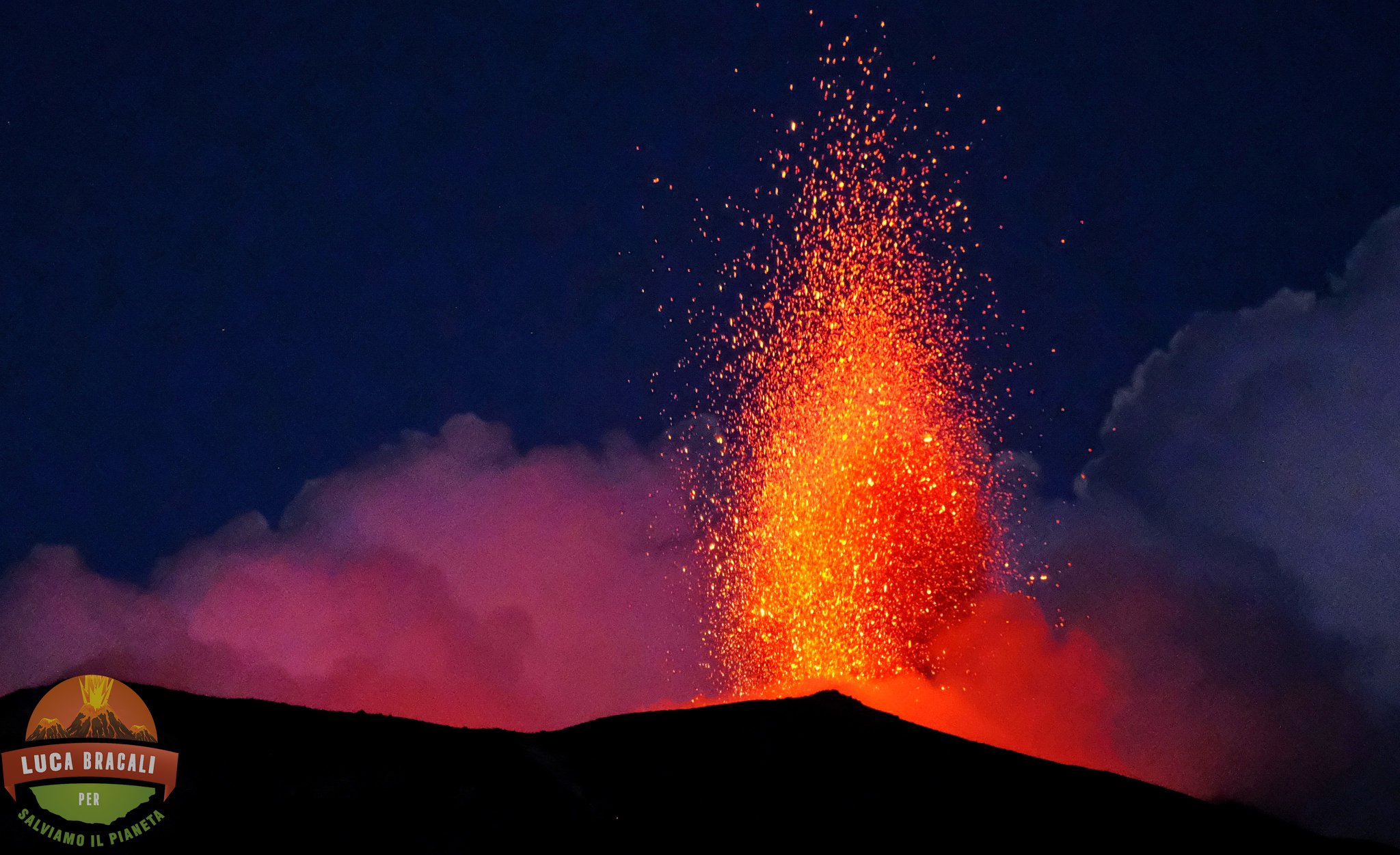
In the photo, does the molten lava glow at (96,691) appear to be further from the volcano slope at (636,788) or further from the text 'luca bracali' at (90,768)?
the volcano slope at (636,788)

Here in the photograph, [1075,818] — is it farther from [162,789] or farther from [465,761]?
[162,789]

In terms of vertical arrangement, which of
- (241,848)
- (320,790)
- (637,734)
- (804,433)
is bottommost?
(241,848)

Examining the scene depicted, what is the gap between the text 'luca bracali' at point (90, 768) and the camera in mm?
10000

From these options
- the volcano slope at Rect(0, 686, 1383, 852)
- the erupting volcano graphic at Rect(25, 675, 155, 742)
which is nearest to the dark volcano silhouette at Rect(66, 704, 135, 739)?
the erupting volcano graphic at Rect(25, 675, 155, 742)

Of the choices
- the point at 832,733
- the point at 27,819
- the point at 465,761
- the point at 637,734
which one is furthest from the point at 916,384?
the point at 27,819

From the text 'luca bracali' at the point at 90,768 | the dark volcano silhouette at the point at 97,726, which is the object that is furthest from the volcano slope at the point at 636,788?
the dark volcano silhouette at the point at 97,726

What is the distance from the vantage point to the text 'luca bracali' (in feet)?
32.8

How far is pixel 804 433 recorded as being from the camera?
780 inches

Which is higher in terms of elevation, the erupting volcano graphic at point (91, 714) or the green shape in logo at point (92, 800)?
the erupting volcano graphic at point (91, 714)

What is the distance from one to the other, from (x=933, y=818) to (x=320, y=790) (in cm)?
647

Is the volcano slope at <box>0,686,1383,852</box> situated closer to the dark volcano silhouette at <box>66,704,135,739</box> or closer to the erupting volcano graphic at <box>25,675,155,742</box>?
the erupting volcano graphic at <box>25,675,155,742</box>

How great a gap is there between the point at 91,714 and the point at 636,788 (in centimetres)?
616

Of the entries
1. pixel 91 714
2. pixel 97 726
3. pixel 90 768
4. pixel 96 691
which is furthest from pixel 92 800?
pixel 96 691

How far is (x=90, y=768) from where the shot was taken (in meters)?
10.9
